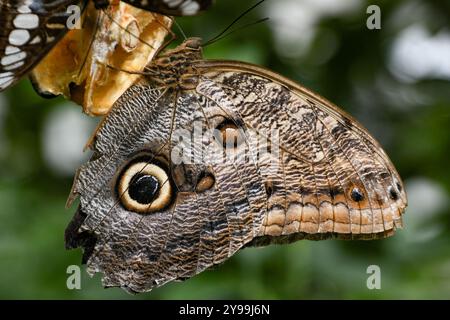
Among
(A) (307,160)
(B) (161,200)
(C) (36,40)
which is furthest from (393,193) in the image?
(C) (36,40)

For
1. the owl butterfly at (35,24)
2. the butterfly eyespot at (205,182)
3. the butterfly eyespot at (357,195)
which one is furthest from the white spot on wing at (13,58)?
the butterfly eyespot at (357,195)

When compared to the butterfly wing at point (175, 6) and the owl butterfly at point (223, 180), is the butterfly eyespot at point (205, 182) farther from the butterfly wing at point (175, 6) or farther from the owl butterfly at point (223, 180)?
the butterfly wing at point (175, 6)

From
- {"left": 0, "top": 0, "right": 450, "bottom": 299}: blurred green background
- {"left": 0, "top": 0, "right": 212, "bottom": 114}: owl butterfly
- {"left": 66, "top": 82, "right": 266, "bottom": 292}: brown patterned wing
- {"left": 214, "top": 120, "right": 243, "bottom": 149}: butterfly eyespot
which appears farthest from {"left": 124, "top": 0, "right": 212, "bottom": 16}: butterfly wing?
{"left": 0, "top": 0, "right": 450, "bottom": 299}: blurred green background

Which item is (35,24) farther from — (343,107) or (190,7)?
(343,107)

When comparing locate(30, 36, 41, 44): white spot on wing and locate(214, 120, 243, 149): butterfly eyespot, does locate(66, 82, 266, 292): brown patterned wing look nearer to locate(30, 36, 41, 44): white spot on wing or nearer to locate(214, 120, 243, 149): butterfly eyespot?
locate(214, 120, 243, 149): butterfly eyespot
